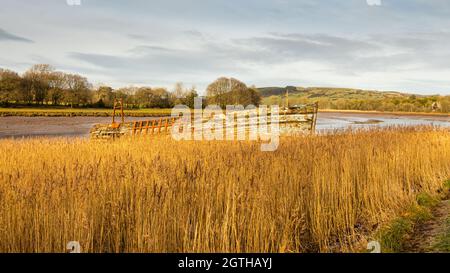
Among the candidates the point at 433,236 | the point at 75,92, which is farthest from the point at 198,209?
the point at 75,92

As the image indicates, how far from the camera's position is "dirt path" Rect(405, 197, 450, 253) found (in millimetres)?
4453

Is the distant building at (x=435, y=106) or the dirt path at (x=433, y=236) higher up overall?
the distant building at (x=435, y=106)

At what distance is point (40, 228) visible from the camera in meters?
4.12

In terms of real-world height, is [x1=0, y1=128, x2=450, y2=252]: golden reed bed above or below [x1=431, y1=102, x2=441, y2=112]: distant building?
below

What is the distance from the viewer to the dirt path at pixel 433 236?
→ 445 centimetres

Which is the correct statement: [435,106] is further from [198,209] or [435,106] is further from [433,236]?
[198,209]

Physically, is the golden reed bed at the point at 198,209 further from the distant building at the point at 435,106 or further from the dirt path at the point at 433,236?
the distant building at the point at 435,106

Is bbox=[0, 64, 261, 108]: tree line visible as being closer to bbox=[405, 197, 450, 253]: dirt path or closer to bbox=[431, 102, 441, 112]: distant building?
bbox=[431, 102, 441, 112]: distant building

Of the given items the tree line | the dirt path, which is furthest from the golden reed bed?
the tree line

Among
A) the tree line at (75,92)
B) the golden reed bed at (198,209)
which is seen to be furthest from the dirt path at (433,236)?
the tree line at (75,92)

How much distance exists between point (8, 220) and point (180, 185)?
188 centimetres

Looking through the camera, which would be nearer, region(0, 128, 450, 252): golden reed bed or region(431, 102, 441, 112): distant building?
region(0, 128, 450, 252): golden reed bed
